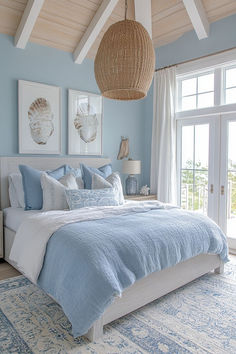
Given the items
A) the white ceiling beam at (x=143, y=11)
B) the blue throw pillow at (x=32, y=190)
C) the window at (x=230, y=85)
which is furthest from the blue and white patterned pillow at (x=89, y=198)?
the white ceiling beam at (x=143, y=11)

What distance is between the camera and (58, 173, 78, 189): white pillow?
3.29 m

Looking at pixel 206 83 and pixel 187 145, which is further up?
pixel 206 83

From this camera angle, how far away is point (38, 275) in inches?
88.3

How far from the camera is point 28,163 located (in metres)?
3.76

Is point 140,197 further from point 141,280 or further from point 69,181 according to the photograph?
point 141,280

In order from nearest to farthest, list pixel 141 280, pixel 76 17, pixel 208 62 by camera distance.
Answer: pixel 141 280
pixel 76 17
pixel 208 62

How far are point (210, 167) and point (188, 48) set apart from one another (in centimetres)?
182

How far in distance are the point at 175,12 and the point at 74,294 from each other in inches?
152

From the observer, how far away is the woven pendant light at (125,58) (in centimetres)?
211

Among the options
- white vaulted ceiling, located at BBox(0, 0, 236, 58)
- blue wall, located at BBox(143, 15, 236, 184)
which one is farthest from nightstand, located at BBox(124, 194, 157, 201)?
white vaulted ceiling, located at BBox(0, 0, 236, 58)

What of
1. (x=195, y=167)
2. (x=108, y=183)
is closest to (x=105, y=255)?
(x=108, y=183)

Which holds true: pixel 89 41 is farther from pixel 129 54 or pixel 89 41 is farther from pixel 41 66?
pixel 129 54

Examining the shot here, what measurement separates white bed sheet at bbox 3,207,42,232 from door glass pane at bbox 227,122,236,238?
251 cm

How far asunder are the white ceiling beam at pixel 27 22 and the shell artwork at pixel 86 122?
1.14 m
